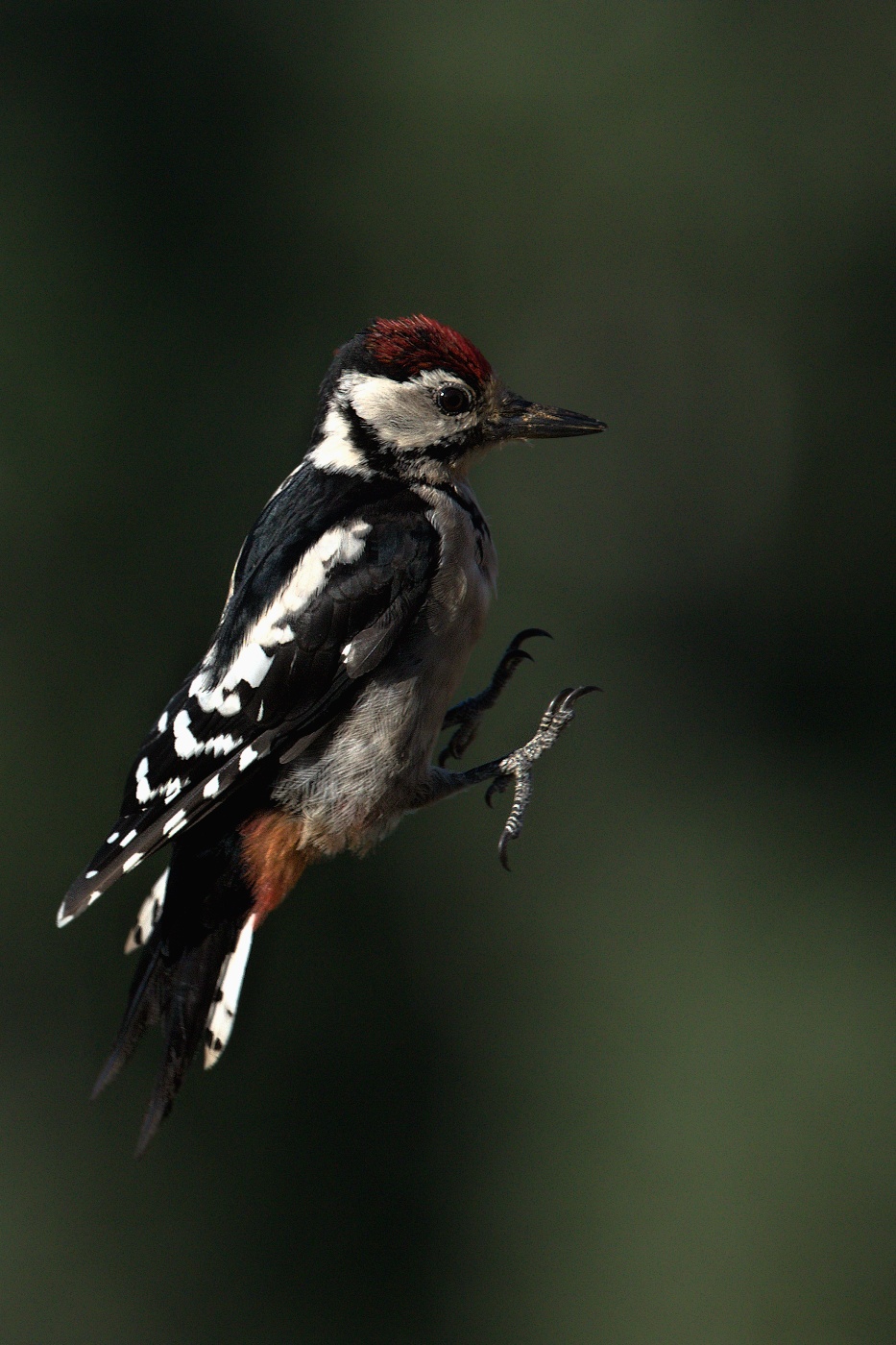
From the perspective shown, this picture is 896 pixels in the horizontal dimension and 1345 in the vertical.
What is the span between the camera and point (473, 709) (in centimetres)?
279

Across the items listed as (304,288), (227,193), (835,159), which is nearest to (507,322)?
(304,288)

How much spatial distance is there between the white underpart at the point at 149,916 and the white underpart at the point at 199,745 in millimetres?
286

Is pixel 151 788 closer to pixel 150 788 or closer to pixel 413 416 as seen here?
pixel 150 788

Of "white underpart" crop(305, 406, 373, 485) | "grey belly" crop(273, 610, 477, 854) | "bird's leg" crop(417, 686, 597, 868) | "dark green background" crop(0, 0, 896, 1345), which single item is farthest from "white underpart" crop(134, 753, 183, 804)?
"dark green background" crop(0, 0, 896, 1345)

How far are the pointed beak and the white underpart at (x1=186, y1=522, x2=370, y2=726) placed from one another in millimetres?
298

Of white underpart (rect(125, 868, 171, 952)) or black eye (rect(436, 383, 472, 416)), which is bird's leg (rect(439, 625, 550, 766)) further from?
white underpart (rect(125, 868, 171, 952))

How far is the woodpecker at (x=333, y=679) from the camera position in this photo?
2.44m

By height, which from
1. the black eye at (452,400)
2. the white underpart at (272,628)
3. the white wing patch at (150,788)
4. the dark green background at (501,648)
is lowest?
the dark green background at (501,648)

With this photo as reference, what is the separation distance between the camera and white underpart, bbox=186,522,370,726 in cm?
243

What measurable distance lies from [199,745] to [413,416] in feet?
2.11

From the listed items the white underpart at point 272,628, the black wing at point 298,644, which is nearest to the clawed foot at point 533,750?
the black wing at point 298,644

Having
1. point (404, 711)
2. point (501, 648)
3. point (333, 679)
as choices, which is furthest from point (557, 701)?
point (501, 648)

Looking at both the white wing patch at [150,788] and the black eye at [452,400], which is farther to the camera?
the black eye at [452,400]

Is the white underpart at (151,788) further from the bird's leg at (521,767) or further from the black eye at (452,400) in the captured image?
the black eye at (452,400)
